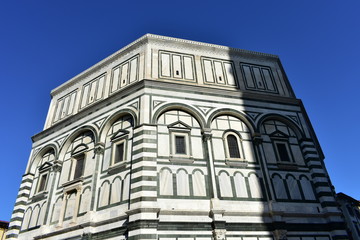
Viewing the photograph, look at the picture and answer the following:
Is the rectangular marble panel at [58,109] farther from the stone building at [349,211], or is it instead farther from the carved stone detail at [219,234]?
the stone building at [349,211]

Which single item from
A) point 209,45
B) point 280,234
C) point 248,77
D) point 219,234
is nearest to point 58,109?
point 209,45

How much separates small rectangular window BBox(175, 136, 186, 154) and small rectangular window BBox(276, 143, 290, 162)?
4.64 metres

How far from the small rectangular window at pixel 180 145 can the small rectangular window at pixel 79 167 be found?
4.76m

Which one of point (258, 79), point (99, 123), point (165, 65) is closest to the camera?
point (99, 123)

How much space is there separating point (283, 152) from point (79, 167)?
981 cm

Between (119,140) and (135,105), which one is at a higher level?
(135,105)

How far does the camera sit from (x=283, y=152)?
13.6m

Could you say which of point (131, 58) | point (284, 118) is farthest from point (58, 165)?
point (284, 118)

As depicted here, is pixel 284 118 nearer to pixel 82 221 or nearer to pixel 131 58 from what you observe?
pixel 131 58

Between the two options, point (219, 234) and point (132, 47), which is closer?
point (219, 234)

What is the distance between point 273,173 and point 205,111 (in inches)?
162

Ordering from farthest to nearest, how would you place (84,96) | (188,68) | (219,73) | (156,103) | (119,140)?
1. (84,96)
2. (219,73)
3. (188,68)
4. (156,103)
5. (119,140)

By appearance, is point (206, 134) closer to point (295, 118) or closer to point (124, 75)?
point (295, 118)

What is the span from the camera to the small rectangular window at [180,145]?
40.1ft
